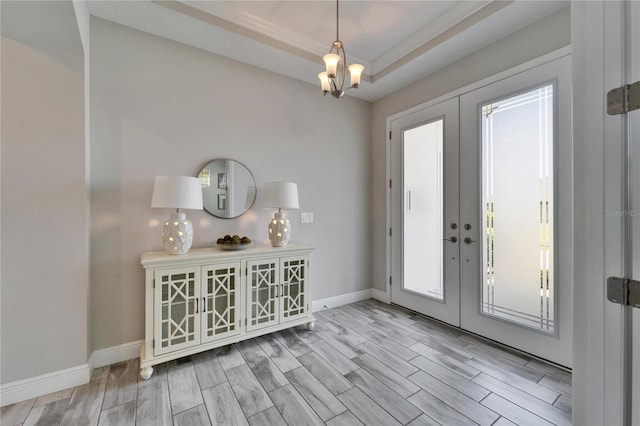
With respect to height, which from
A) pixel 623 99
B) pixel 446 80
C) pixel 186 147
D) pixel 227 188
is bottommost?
pixel 227 188

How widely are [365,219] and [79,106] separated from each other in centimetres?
303

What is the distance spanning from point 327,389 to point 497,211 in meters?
2.04

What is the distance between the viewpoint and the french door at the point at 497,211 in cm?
202

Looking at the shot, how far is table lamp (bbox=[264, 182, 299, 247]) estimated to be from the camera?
8.38 feet

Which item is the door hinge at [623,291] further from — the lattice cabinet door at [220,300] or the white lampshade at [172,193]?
the white lampshade at [172,193]

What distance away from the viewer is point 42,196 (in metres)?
1.75

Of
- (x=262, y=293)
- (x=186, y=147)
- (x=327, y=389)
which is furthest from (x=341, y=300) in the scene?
(x=186, y=147)

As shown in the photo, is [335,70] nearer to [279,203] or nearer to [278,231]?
[279,203]

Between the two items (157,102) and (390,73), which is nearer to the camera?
(157,102)

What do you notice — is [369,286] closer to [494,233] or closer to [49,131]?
[494,233]

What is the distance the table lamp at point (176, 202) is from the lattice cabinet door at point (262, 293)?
57cm

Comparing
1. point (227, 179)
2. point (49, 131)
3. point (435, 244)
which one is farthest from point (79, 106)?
point (435, 244)

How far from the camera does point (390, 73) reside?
292 centimetres

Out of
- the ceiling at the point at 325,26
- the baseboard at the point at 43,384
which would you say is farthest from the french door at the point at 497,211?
the baseboard at the point at 43,384
